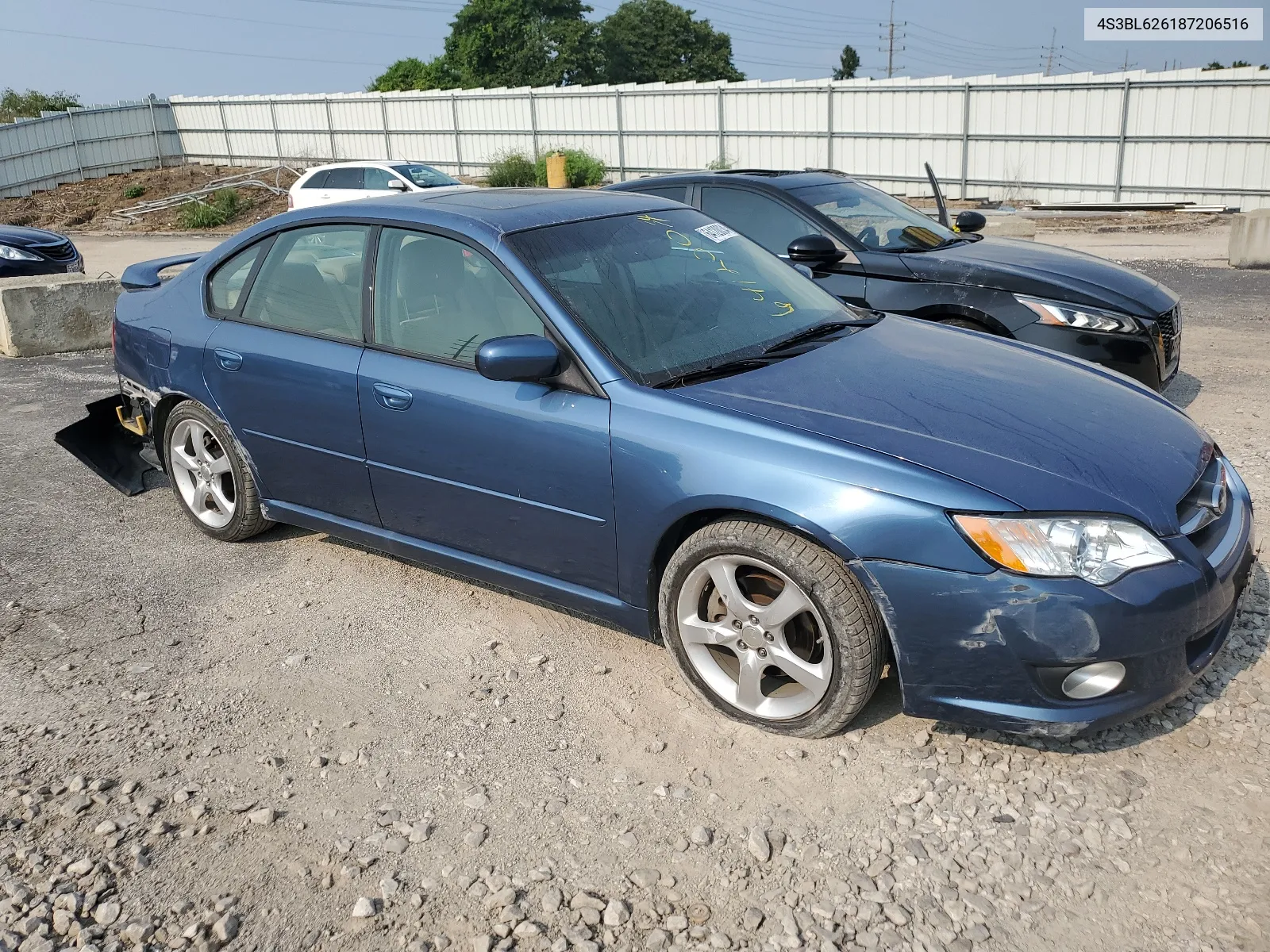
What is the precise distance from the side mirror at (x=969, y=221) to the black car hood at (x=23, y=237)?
9889mm

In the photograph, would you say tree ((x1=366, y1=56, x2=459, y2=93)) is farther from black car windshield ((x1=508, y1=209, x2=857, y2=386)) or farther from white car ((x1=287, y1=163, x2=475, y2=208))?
black car windshield ((x1=508, y1=209, x2=857, y2=386))

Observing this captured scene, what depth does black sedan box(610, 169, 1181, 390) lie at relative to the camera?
5926 mm

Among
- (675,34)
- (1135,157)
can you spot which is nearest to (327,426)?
(1135,157)

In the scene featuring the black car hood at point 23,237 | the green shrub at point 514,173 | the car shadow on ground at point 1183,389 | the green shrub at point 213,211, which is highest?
the black car hood at point 23,237

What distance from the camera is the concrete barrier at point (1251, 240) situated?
11680 millimetres

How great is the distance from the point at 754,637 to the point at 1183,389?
505 centimetres

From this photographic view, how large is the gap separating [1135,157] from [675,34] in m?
51.5

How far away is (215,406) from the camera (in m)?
4.66

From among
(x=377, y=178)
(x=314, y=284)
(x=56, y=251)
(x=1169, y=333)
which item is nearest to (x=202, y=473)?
(x=314, y=284)

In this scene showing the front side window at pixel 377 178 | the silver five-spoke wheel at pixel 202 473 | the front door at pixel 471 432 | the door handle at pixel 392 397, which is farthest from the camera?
the front side window at pixel 377 178

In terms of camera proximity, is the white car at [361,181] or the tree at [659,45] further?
the tree at [659,45]

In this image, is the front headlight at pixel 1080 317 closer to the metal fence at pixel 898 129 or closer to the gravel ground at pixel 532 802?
the gravel ground at pixel 532 802

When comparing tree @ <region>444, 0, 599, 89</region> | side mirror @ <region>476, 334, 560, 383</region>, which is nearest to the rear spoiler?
side mirror @ <region>476, 334, 560, 383</region>

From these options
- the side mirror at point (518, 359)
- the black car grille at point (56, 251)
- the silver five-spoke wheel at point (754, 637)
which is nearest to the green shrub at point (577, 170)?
the black car grille at point (56, 251)
